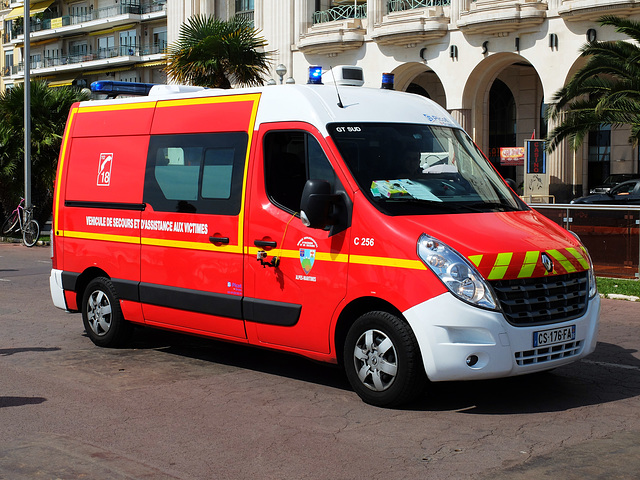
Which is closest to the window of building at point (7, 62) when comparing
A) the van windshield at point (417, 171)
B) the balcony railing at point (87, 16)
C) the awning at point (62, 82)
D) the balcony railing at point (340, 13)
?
the balcony railing at point (87, 16)

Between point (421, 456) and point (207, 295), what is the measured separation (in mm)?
2942

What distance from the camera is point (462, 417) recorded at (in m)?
6.31

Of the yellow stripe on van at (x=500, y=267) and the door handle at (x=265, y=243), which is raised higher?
the door handle at (x=265, y=243)

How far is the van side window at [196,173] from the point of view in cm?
761

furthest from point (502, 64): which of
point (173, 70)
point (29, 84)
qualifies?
point (29, 84)

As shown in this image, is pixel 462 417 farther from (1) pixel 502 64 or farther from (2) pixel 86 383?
(1) pixel 502 64

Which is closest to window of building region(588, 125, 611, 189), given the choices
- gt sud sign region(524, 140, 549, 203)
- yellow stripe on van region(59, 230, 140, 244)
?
gt sud sign region(524, 140, 549, 203)

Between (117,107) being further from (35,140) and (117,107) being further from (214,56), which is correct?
(35,140)

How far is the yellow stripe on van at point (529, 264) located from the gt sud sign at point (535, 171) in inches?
677

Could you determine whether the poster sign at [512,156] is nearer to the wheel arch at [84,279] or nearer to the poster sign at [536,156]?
the poster sign at [536,156]

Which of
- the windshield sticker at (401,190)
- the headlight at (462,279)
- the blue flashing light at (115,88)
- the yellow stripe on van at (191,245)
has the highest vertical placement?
the blue flashing light at (115,88)

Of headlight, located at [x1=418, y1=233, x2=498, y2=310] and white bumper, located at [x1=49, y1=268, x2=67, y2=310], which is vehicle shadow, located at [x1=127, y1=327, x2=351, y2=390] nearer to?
white bumper, located at [x1=49, y1=268, x2=67, y2=310]

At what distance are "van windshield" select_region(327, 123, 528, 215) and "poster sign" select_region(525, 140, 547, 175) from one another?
1706 cm

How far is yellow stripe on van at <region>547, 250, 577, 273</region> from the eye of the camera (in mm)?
6555
